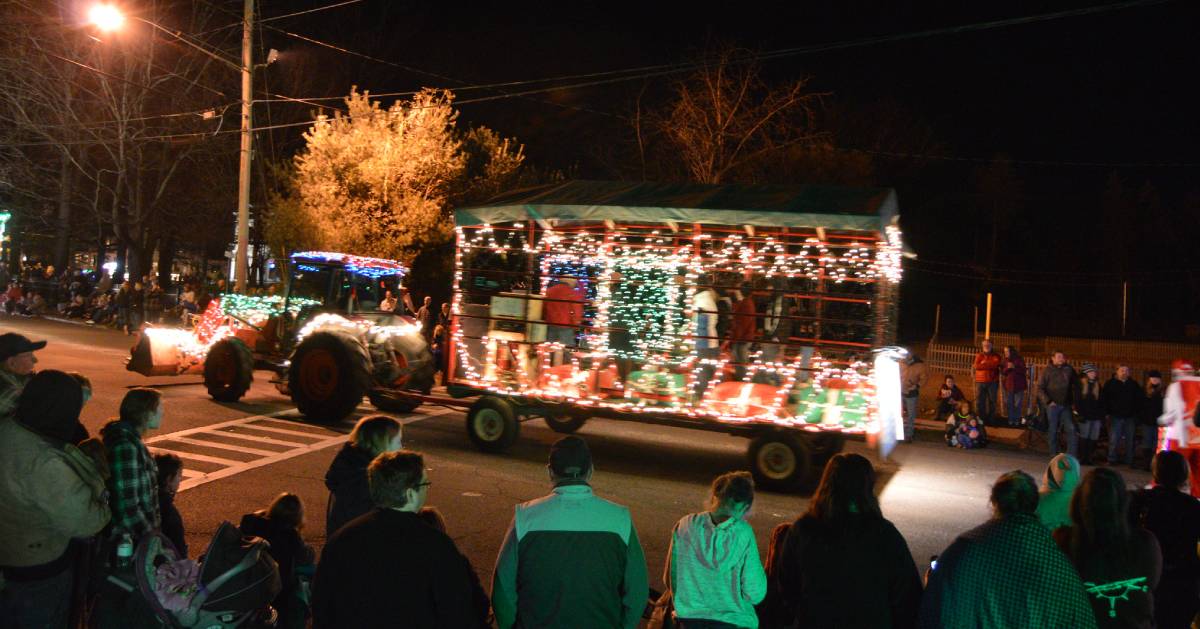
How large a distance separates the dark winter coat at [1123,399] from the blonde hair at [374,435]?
13243mm

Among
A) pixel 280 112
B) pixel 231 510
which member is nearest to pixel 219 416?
pixel 231 510

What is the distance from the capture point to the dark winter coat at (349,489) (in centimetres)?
486

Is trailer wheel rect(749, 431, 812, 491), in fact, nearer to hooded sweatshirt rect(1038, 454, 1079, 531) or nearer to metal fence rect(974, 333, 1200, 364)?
hooded sweatshirt rect(1038, 454, 1079, 531)

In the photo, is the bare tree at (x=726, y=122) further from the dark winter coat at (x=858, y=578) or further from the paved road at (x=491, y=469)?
the dark winter coat at (x=858, y=578)

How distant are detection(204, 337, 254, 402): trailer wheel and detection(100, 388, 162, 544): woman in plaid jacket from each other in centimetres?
1019

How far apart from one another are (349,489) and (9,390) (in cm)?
183

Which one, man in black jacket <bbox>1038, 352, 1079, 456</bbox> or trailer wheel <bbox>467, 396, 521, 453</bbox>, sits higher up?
man in black jacket <bbox>1038, 352, 1079, 456</bbox>

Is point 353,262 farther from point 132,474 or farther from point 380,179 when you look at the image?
point 380,179

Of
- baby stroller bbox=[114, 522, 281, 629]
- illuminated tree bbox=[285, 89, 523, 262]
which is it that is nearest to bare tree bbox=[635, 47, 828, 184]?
illuminated tree bbox=[285, 89, 523, 262]

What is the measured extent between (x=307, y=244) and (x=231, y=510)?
58.1ft

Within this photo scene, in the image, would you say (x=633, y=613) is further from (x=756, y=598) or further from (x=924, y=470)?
(x=924, y=470)

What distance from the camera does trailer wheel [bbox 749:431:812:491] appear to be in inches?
433

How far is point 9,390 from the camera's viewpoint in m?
4.91

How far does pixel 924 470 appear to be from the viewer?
43.9ft
